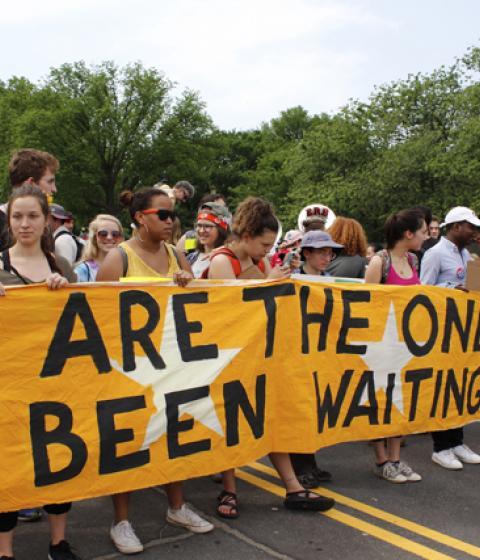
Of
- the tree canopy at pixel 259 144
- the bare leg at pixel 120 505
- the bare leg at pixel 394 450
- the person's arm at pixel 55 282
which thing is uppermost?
the tree canopy at pixel 259 144

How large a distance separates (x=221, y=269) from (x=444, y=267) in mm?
2060

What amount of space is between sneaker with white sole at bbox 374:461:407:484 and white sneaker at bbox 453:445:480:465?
728mm

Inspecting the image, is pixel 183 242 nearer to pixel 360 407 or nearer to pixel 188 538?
pixel 360 407

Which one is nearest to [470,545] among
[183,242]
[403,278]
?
[403,278]

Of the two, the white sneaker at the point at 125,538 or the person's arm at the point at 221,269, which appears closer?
the white sneaker at the point at 125,538

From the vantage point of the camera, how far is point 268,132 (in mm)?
65562

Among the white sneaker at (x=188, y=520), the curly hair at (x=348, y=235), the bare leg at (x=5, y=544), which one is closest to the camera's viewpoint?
the bare leg at (x=5, y=544)

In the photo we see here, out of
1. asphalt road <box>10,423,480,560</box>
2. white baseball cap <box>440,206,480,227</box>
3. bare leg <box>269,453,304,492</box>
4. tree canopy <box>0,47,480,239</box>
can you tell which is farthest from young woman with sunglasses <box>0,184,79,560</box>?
tree canopy <box>0,47,480,239</box>

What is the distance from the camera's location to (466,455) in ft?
17.7

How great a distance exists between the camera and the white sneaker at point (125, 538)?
12.3ft

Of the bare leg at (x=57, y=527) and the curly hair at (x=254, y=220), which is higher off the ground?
the curly hair at (x=254, y=220)

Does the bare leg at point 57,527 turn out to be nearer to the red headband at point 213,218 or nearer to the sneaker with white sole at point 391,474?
the sneaker with white sole at point 391,474

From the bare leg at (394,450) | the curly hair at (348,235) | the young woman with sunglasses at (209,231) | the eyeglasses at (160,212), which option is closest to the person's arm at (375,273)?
the curly hair at (348,235)

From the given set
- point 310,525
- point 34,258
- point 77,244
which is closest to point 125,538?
point 310,525
